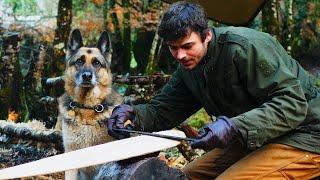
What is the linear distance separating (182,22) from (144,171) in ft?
2.70

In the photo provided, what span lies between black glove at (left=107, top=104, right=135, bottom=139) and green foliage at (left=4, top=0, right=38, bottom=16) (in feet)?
8.36

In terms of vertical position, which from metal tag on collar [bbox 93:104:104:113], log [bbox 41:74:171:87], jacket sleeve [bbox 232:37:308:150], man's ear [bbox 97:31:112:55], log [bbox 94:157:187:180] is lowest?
metal tag on collar [bbox 93:104:104:113]

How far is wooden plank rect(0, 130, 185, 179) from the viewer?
2.74 m

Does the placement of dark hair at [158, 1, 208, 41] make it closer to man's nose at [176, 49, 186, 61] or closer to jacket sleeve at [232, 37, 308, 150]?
man's nose at [176, 49, 186, 61]

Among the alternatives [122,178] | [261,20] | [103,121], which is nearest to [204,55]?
[122,178]

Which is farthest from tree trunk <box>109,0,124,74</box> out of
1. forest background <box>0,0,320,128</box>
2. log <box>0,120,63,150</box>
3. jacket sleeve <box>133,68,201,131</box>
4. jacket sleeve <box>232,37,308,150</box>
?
jacket sleeve <box>232,37,308,150</box>

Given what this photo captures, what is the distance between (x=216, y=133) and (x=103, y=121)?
292cm

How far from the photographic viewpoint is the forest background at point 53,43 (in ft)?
18.0

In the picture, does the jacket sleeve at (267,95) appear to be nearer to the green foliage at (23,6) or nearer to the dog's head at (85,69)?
the dog's head at (85,69)

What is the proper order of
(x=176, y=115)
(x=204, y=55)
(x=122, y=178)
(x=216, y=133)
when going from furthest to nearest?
(x=176, y=115) → (x=204, y=55) → (x=122, y=178) → (x=216, y=133)

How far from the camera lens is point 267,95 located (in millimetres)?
2943

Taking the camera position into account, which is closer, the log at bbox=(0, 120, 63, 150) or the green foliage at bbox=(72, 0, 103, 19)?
the log at bbox=(0, 120, 63, 150)

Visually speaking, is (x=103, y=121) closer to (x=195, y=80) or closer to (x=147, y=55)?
(x=147, y=55)

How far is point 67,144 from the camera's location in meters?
5.53
